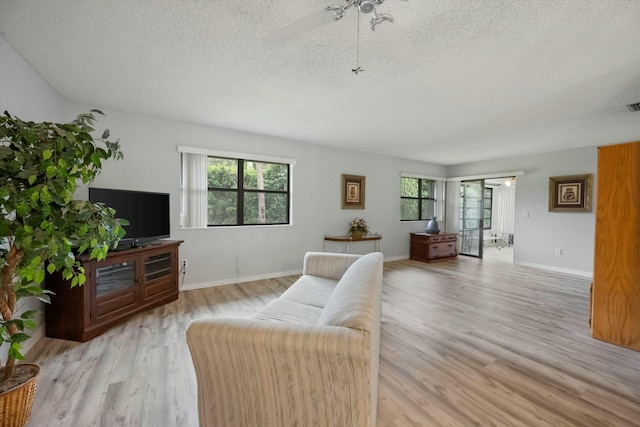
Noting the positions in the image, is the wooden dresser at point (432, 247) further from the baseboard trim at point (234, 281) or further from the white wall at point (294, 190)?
the baseboard trim at point (234, 281)

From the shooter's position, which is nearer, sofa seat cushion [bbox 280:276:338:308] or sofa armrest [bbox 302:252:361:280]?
sofa seat cushion [bbox 280:276:338:308]

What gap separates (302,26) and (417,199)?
6145mm

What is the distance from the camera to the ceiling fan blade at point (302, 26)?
1339mm

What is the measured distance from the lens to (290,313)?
1931mm

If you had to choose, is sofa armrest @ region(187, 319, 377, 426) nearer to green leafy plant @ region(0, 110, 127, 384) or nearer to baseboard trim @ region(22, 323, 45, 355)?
green leafy plant @ region(0, 110, 127, 384)

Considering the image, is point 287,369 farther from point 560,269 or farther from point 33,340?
point 560,269

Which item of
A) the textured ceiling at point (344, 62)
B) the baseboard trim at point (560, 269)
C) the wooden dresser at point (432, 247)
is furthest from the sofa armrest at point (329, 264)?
the baseboard trim at point (560, 269)

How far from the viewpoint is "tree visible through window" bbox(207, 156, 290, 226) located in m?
4.19

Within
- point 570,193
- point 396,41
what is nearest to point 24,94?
point 396,41

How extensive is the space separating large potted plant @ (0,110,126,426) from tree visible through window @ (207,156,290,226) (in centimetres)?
279

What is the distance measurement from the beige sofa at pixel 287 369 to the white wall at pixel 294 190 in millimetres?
3078

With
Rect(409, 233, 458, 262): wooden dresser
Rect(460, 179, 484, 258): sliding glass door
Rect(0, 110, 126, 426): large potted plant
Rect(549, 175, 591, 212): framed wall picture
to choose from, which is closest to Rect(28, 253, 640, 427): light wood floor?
Rect(0, 110, 126, 426): large potted plant

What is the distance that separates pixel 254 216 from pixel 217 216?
1.96 ft

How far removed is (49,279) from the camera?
246 centimetres
